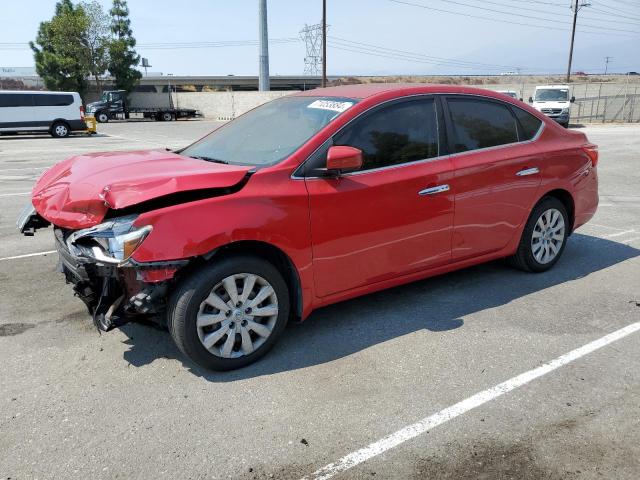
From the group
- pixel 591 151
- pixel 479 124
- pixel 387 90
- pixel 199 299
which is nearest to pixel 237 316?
pixel 199 299

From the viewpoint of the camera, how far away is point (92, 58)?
2023 inches

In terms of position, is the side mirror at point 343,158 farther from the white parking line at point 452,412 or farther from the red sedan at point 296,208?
the white parking line at point 452,412

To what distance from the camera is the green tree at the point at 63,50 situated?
49438 millimetres

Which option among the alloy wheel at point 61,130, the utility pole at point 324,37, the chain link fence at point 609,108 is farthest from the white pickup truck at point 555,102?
the alloy wheel at point 61,130

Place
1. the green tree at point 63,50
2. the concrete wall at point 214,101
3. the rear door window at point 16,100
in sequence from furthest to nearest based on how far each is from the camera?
1. the green tree at point 63,50
2. the concrete wall at point 214,101
3. the rear door window at point 16,100

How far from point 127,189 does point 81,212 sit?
38 cm

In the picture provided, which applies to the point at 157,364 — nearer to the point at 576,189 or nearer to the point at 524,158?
the point at 524,158

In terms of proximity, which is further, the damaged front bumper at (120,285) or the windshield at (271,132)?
the windshield at (271,132)

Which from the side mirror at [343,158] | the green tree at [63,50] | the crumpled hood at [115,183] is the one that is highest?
the green tree at [63,50]

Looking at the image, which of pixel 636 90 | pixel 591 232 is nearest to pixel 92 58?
pixel 636 90

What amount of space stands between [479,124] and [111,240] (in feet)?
10.2

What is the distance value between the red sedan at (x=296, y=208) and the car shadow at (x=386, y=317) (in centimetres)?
23

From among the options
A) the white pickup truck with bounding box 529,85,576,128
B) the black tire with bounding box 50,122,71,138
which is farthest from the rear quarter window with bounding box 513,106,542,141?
the black tire with bounding box 50,122,71,138

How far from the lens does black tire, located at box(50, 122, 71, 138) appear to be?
2632 cm
